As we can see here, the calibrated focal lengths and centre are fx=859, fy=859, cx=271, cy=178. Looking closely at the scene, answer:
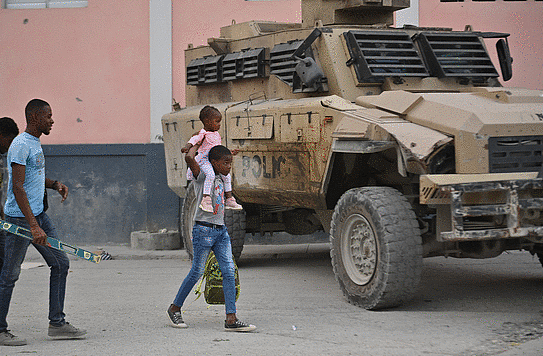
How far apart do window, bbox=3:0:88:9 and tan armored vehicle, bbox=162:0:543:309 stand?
2.84 metres

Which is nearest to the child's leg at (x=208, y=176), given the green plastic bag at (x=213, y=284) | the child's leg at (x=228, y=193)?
the child's leg at (x=228, y=193)

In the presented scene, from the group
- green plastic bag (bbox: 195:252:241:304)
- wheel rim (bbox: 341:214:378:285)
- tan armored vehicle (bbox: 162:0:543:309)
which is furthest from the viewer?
wheel rim (bbox: 341:214:378:285)

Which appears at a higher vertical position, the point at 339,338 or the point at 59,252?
the point at 59,252

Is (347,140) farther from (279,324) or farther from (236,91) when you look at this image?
(236,91)

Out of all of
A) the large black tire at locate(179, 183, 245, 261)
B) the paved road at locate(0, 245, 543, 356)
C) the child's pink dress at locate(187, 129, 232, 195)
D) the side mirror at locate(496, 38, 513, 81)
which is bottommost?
the paved road at locate(0, 245, 543, 356)

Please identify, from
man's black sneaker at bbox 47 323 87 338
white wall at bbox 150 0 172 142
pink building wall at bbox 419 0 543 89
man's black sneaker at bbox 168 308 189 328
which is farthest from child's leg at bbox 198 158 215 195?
pink building wall at bbox 419 0 543 89

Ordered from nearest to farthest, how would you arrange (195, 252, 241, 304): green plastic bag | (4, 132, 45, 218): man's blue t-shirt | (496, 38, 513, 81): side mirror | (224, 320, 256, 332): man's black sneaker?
(4, 132, 45, 218): man's blue t-shirt < (224, 320, 256, 332): man's black sneaker < (195, 252, 241, 304): green plastic bag < (496, 38, 513, 81): side mirror

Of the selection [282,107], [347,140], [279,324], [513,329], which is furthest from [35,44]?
[513,329]

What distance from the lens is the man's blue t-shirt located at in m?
5.88

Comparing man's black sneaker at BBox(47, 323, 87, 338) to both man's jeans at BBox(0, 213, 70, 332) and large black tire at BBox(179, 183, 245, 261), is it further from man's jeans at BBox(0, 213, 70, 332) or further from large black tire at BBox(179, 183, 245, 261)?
large black tire at BBox(179, 183, 245, 261)

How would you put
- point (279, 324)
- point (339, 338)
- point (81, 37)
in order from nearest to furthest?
point (339, 338)
point (279, 324)
point (81, 37)

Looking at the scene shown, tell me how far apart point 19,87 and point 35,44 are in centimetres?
69

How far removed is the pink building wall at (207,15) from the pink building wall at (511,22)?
206 centimetres

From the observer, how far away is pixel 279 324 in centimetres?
655
